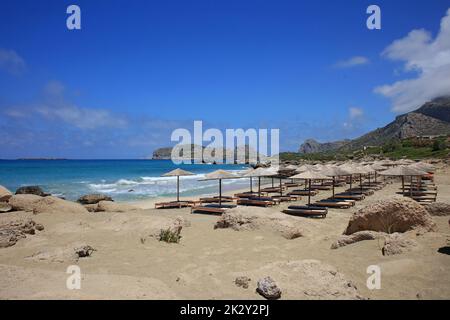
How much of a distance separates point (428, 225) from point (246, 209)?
516cm

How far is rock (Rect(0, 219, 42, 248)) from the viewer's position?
7.76m

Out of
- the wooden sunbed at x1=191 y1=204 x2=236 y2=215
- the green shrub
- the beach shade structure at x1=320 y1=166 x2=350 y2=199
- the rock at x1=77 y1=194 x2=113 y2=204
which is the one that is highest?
the beach shade structure at x1=320 y1=166 x2=350 y2=199

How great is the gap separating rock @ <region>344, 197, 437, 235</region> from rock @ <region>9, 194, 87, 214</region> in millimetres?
12003

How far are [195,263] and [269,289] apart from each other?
7.09 ft

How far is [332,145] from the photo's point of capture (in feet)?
543

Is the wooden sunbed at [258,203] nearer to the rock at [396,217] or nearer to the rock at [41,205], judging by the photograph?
A: the rock at [41,205]

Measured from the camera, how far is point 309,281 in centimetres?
499

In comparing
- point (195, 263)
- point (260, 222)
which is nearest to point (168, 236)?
point (195, 263)

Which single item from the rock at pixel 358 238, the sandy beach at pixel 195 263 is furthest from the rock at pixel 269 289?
the rock at pixel 358 238

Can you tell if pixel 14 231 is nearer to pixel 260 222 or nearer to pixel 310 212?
pixel 260 222

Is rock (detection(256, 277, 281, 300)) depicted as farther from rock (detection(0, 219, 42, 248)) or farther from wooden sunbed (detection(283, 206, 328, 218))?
wooden sunbed (detection(283, 206, 328, 218))

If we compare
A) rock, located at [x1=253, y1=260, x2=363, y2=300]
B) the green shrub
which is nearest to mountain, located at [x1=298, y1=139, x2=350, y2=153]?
the green shrub
